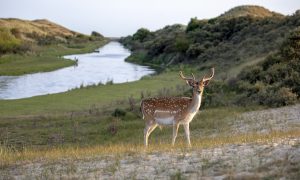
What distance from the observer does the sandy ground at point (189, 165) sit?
9.46 metres

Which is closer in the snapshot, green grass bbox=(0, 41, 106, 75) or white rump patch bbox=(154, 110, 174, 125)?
white rump patch bbox=(154, 110, 174, 125)

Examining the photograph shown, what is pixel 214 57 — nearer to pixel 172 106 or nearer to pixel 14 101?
pixel 14 101

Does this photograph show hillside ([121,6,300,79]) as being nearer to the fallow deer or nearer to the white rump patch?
the fallow deer

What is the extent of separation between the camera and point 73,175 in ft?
34.8

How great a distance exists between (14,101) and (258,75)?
49.7 feet

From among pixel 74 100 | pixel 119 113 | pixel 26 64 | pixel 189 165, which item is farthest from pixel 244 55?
pixel 189 165

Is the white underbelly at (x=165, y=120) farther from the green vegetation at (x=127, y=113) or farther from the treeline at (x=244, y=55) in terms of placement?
the treeline at (x=244, y=55)

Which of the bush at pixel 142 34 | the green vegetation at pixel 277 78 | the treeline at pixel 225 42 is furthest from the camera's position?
the bush at pixel 142 34

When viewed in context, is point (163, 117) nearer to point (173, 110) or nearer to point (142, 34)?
point (173, 110)

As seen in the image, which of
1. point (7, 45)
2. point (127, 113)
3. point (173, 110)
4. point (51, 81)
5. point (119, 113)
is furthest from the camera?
point (7, 45)

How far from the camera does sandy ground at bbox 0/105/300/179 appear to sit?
9461 mm

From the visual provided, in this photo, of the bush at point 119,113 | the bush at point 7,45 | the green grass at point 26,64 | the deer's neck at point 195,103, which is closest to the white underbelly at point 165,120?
the deer's neck at point 195,103

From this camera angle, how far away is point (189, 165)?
1053 cm

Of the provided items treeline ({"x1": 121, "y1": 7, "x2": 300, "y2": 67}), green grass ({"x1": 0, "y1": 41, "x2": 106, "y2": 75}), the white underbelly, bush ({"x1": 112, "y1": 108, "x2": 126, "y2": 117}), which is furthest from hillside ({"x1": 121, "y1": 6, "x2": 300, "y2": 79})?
the white underbelly
